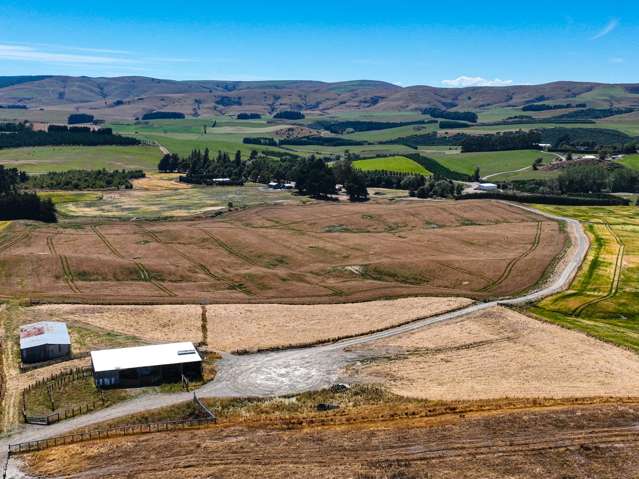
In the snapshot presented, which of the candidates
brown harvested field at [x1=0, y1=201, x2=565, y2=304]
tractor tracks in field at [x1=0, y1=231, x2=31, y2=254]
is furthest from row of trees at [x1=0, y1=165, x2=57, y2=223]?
tractor tracks in field at [x1=0, y1=231, x2=31, y2=254]

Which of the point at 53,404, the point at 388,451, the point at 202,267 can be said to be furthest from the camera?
the point at 202,267

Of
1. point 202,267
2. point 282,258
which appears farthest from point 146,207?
point 202,267

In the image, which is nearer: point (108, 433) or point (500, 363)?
point (108, 433)

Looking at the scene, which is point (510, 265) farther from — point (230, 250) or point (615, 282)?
point (230, 250)

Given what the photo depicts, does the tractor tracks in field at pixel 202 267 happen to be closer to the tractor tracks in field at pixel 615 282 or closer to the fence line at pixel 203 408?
the fence line at pixel 203 408

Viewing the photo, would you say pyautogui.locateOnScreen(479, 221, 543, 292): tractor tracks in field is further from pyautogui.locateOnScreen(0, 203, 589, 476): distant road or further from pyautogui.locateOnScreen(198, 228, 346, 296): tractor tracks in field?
pyautogui.locateOnScreen(198, 228, 346, 296): tractor tracks in field

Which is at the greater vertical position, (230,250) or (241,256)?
(230,250)

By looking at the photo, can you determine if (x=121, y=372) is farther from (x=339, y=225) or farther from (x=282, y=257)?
(x=339, y=225)

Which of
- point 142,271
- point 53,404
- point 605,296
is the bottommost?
point 53,404

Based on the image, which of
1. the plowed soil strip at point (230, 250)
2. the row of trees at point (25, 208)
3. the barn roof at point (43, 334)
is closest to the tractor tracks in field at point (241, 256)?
the plowed soil strip at point (230, 250)
